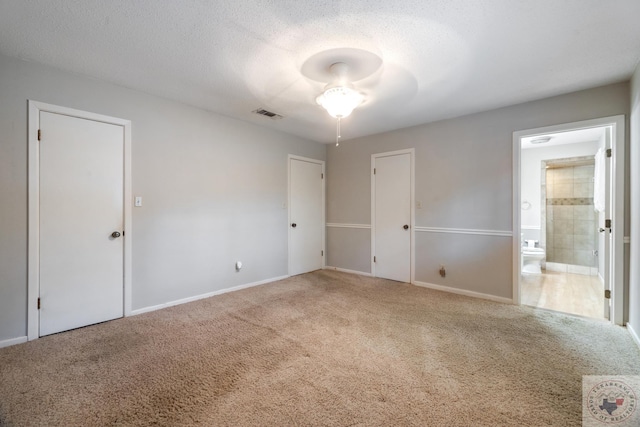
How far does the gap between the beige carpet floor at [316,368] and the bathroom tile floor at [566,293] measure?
17.1 inches

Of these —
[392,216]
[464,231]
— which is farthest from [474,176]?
Result: [392,216]

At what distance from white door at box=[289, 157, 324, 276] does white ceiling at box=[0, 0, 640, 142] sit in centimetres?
188

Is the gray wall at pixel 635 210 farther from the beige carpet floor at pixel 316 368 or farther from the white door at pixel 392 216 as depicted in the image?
the white door at pixel 392 216

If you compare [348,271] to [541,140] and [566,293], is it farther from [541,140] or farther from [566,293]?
[541,140]

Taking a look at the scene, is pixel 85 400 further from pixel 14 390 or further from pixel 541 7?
pixel 541 7

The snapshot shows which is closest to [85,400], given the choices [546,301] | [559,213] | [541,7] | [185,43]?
[185,43]

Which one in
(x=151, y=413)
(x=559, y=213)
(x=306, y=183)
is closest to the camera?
(x=151, y=413)

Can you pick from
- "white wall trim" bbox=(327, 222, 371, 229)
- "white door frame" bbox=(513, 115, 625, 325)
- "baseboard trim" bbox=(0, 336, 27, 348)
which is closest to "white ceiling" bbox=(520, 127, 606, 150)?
"white door frame" bbox=(513, 115, 625, 325)

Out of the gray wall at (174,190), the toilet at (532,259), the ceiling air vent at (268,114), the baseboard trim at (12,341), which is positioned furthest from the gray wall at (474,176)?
the baseboard trim at (12,341)

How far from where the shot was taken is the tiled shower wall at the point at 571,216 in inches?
202

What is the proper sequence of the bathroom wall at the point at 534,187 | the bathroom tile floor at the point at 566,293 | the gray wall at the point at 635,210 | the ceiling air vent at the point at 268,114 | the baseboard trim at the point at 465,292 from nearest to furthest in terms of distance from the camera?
the gray wall at the point at 635,210 < the bathroom tile floor at the point at 566,293 < the baseboard trim at the point at 465,292 < the ceiling air vent at the point at 268,114 < the bathroom wall at the point at 534,187

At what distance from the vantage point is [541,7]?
1.72 metres

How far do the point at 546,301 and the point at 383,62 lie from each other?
3621 millimetres

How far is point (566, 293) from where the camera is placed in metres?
3.82
